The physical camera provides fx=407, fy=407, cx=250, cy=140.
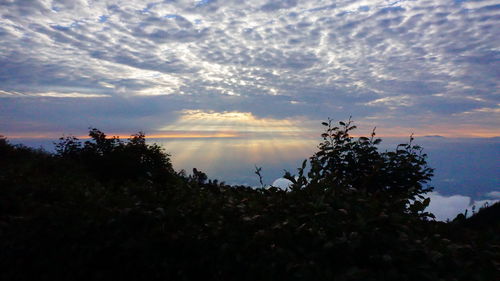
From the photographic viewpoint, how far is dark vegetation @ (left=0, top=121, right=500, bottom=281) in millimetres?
4004

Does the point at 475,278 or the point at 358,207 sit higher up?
the point at 358,207

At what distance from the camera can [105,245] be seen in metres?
5.37

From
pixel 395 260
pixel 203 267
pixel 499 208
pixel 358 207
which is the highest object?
pixel 358 207

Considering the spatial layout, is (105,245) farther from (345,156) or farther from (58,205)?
(345,156)

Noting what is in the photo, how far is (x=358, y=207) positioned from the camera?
15.9ft

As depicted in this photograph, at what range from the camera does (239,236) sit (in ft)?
15.2

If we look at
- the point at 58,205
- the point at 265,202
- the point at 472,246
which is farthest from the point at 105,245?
the point at 472,246

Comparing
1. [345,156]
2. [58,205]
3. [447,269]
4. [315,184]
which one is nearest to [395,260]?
[447,269]

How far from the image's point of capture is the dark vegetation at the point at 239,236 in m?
4.00

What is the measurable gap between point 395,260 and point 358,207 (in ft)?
3.15

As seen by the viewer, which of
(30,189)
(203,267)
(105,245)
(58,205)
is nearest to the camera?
(203,267)

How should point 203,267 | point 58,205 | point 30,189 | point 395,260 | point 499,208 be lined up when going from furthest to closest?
point 499,208 < point 30,189 < point 58,205 < point 203,267 < point 395,260

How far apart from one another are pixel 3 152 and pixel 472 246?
708 inches

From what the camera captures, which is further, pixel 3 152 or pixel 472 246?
pixel 3 152
